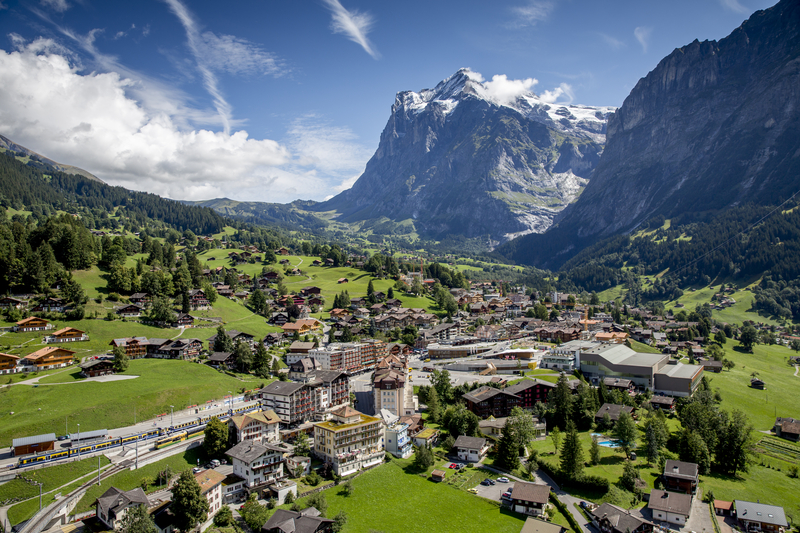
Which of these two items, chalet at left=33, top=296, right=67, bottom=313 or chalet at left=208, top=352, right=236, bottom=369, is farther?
chalet at left=208, top=352, right=236, bottom=369

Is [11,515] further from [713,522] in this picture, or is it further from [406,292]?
[406,292]

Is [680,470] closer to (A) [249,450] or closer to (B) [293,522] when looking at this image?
(B) [293,522]

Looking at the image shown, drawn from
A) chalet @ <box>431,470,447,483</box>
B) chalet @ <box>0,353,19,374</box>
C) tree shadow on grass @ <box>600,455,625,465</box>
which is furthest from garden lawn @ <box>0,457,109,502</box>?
tree shadow on grass @ <box>600,455,625,465</box>

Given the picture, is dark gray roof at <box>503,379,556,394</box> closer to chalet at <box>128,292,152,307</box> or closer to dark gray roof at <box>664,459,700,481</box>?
dark gray roof at <box>664,459,700,481</box>

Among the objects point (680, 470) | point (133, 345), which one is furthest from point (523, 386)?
point (133, 345)

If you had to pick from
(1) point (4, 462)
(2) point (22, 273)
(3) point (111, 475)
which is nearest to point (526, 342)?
(3) point (111, 475)
